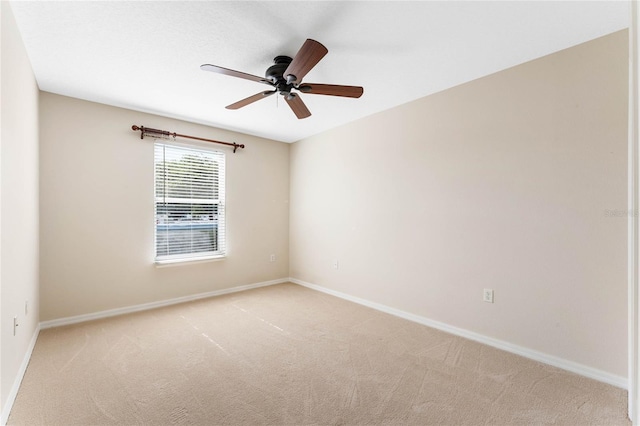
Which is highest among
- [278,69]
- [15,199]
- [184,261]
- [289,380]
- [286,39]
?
[286,39]

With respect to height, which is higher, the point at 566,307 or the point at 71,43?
the point at 71,43

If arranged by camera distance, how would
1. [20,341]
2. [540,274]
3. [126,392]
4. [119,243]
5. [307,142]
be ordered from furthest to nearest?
[307,142] → [119,243] → [540,274] → [20,341] → [126,392]

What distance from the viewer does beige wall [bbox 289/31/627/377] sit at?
1.98 metres

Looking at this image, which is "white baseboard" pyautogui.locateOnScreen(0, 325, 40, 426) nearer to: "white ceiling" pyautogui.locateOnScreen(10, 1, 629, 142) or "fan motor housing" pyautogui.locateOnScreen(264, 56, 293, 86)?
"white ceiling" pyautogui.locateOnScreen(10, 1, 629, 142)

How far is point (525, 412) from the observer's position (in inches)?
65.9

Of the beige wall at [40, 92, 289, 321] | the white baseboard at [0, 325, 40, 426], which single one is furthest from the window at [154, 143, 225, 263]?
the white baseboard at [0, 325, 40, 426]

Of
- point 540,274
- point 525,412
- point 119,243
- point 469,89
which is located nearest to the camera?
point 525,412

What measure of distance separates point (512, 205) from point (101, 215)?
419 centimetres

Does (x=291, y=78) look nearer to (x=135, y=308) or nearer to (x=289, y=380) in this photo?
(x=289, y=380)

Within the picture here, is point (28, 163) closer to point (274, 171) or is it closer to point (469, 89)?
point (274, 171)

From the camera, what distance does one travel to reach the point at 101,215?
320cm

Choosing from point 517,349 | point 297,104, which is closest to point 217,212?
point 297,104

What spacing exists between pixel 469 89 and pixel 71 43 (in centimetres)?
329

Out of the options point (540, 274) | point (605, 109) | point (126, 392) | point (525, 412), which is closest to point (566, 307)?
point (540, 274)
